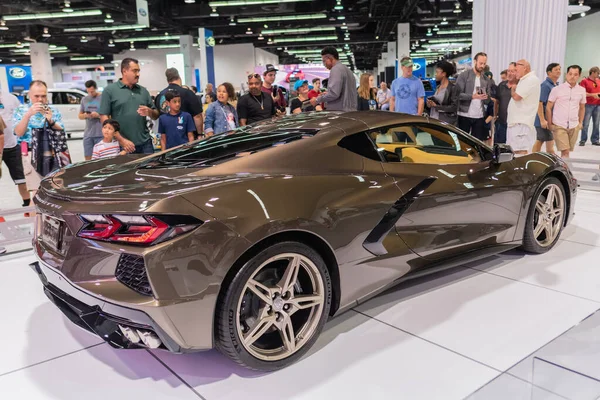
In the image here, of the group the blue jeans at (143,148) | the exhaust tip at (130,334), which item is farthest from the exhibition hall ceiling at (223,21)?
the exhaust tip at (130,334)

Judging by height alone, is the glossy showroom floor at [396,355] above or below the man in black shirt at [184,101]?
below

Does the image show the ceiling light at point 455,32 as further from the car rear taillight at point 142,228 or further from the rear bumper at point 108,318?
the rear bumper at point 108,318

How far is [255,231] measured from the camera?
1946mm

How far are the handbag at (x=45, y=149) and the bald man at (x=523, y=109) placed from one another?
15.8 feet

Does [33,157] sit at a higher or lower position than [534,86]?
lower

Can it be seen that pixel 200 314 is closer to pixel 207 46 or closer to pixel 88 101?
pixel 88 101

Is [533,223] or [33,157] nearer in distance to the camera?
[533,223]

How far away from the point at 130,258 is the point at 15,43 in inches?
1280

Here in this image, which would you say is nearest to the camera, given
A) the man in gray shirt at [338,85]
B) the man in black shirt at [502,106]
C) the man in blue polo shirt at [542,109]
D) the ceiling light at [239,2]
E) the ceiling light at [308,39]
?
the man in gray shirt at [338,85]

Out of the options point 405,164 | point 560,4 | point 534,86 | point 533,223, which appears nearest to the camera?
point 405,164

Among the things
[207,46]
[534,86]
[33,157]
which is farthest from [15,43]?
[534,86]

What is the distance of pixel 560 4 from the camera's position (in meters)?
6.73

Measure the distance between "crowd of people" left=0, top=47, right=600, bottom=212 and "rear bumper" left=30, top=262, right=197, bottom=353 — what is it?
8.55 feet

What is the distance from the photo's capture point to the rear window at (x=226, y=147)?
2.39 metres
